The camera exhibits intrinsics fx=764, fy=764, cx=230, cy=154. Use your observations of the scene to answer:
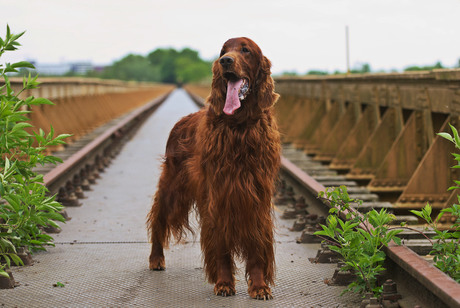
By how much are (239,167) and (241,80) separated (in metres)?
0.53

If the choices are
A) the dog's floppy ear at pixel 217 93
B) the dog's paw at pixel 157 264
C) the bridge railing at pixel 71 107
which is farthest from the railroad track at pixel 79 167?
the dog's floppy ear at pixel 217 93

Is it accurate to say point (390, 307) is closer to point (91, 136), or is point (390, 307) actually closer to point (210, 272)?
point (210, 272)

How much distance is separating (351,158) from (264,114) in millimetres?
6202

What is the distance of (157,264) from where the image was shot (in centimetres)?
552

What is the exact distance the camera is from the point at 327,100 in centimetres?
1384

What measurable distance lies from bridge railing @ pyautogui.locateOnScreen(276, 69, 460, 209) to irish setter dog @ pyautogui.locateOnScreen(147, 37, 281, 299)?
174 cm

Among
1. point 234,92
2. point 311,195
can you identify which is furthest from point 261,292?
point 311,195

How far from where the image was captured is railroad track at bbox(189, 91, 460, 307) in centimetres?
374

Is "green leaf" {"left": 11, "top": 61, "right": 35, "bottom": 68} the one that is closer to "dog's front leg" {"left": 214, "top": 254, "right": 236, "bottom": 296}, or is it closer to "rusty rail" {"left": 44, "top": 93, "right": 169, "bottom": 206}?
"dog's front leg" {"left": 214, "top": 254, "right": 236, "bottom": 296}

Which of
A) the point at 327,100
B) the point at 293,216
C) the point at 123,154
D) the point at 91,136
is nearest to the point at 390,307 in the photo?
the point at 293,216

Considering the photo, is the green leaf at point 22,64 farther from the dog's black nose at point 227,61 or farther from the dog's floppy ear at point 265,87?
the dog's floppy ear at point 265,87

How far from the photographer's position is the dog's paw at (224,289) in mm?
4766

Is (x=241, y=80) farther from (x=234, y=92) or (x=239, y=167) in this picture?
(x=239, y=167)

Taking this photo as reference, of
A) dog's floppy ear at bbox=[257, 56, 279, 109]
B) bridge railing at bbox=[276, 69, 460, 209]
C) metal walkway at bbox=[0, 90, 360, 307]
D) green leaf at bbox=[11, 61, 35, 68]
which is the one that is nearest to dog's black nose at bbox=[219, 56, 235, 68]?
dog's floppy ear at bbox=[257, 56, 279, 109]
